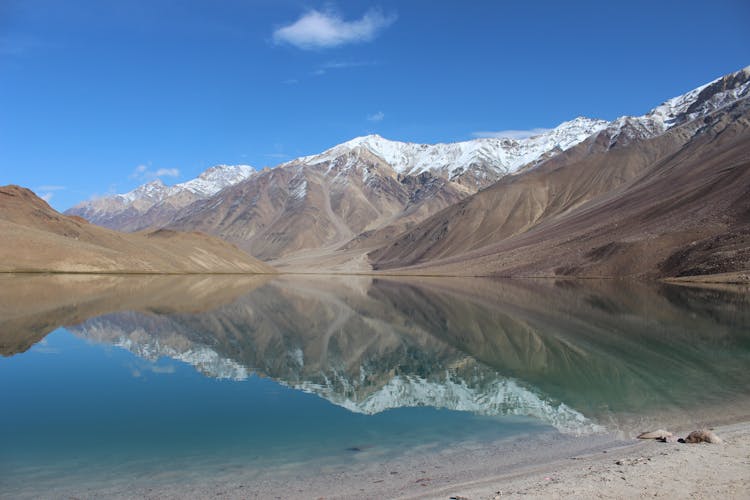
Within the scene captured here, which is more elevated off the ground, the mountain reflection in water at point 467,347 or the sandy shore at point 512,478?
the mountain reflection in water at point 467,347

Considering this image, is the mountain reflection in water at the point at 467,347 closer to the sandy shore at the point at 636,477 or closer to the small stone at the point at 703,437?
the small stone at the point at 703,437

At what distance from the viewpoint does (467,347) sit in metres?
30.3

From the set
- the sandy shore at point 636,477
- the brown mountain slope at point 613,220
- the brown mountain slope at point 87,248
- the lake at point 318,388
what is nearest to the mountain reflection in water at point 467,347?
the lake at point 318,388

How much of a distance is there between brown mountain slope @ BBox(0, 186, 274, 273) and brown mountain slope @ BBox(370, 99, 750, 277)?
5094 centimetres

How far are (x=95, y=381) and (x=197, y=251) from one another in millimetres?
113297

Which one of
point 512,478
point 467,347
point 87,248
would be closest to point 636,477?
point 512,478

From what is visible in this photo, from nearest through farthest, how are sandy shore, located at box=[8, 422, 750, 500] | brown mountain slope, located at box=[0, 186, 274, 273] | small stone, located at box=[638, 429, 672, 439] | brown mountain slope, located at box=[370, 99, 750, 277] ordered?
1. sandy shore, located at box=[8, 422, 750, 500]
2. small stone, located at box=[638, 429, 672, 439]
3. brown mountain slope, located at box=[370, 99, 750, 277]
4. brown mountain slope, located at box=[0, 186, 274, 273]

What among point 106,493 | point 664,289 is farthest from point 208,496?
point 664,289

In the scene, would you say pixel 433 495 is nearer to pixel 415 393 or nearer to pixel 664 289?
pixel 415 393

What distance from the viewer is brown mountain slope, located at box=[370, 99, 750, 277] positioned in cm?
8831

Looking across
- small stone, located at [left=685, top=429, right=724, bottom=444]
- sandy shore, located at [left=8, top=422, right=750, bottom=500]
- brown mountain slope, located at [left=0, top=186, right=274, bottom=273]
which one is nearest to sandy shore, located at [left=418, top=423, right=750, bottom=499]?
sandy shore, located at [left=8, top=422, right=750, bottom=500]

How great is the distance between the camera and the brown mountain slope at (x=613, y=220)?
88.3m

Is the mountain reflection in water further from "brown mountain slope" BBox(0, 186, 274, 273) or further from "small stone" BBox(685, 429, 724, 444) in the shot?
"brown mountain slope" BBox(0, 186, 274, 273)

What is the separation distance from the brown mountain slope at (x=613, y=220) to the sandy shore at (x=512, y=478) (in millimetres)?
75912
